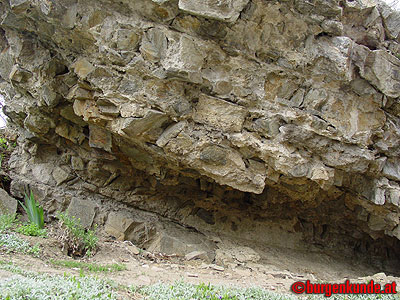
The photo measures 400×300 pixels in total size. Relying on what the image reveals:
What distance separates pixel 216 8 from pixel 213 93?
54.3 inches

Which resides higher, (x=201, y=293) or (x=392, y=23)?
(x=392, y=23)

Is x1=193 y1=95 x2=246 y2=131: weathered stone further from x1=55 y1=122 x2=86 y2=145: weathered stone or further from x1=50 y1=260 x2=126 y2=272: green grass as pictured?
x1=55 y1=122 x2=86 y2=145: weathered stone

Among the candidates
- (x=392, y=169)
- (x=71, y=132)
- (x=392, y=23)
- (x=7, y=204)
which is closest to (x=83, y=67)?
(x=71, y=132)

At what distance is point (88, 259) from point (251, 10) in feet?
16.2

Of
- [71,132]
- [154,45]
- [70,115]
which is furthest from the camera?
[71,132]

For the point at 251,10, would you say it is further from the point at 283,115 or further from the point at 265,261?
the point at 265,261

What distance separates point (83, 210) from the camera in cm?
676

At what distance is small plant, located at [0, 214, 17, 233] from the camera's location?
541 centimetres

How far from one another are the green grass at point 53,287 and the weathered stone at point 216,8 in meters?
4.07

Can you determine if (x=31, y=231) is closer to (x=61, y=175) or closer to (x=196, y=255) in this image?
(x=61, y=175)

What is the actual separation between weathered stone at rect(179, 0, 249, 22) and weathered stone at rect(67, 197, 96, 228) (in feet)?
15.1

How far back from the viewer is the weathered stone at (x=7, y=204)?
648 centimetres

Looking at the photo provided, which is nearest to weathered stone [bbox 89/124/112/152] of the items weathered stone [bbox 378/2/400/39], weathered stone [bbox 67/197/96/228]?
weathered stone [bbox 67/197/96/228]

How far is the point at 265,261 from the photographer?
7008 millimetres
